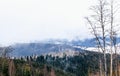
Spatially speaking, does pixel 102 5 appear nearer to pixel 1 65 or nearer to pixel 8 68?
pixel 8 68

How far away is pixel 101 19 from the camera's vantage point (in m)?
27.8

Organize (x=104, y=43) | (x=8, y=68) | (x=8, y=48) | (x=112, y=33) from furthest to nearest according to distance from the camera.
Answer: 1. (x=8, y=68)
2. (x=8, y=48)
3. (x=112, y=33)
4. (x=104, y=43)

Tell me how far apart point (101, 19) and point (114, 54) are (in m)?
7.70

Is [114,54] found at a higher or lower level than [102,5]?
lower

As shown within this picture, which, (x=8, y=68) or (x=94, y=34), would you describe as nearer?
(x=94, y=34)

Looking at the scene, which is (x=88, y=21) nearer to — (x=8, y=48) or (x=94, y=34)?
(x=94, y=34)

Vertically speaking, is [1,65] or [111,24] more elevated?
[111,24]

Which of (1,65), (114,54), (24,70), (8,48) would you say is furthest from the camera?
(24,70)

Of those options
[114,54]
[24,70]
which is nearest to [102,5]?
[114,54]

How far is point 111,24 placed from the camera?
1116 inches

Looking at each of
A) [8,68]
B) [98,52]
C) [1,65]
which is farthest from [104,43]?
[1,65]

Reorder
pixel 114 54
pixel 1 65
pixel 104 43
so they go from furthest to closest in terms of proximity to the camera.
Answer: pixel 1 65 < pixel 114 54 < pixel 104 43

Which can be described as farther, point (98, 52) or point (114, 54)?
point (114, 54)

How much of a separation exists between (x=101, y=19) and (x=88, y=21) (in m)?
1.27
